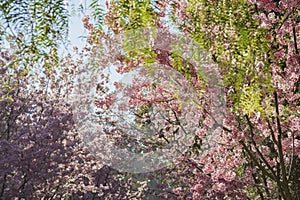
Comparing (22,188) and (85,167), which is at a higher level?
(85,167)

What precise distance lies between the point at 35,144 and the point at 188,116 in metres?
4.30

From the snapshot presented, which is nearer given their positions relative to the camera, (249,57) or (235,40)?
(249,57)

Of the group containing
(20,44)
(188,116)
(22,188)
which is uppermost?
(188,116)

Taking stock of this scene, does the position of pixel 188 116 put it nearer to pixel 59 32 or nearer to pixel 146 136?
pixel 146 136

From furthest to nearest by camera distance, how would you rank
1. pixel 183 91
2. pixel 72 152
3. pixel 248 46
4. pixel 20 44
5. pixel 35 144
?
pixel 72 152 < pixel 35 144 < pixel 183 91 < pixel 248 46 < pixel 20 44

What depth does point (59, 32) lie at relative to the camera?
2684 mm

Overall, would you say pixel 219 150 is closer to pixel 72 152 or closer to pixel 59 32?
pixel 72 152

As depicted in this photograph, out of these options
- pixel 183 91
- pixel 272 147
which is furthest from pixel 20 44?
pixel 272 147

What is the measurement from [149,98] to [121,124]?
2088 millimetres

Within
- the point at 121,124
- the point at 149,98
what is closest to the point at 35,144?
the point at 121,124

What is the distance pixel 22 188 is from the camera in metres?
10.0

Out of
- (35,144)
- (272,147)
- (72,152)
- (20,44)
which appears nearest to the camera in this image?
(20,44)

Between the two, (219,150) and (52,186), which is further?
(52,186)

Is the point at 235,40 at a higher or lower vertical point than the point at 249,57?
higher
